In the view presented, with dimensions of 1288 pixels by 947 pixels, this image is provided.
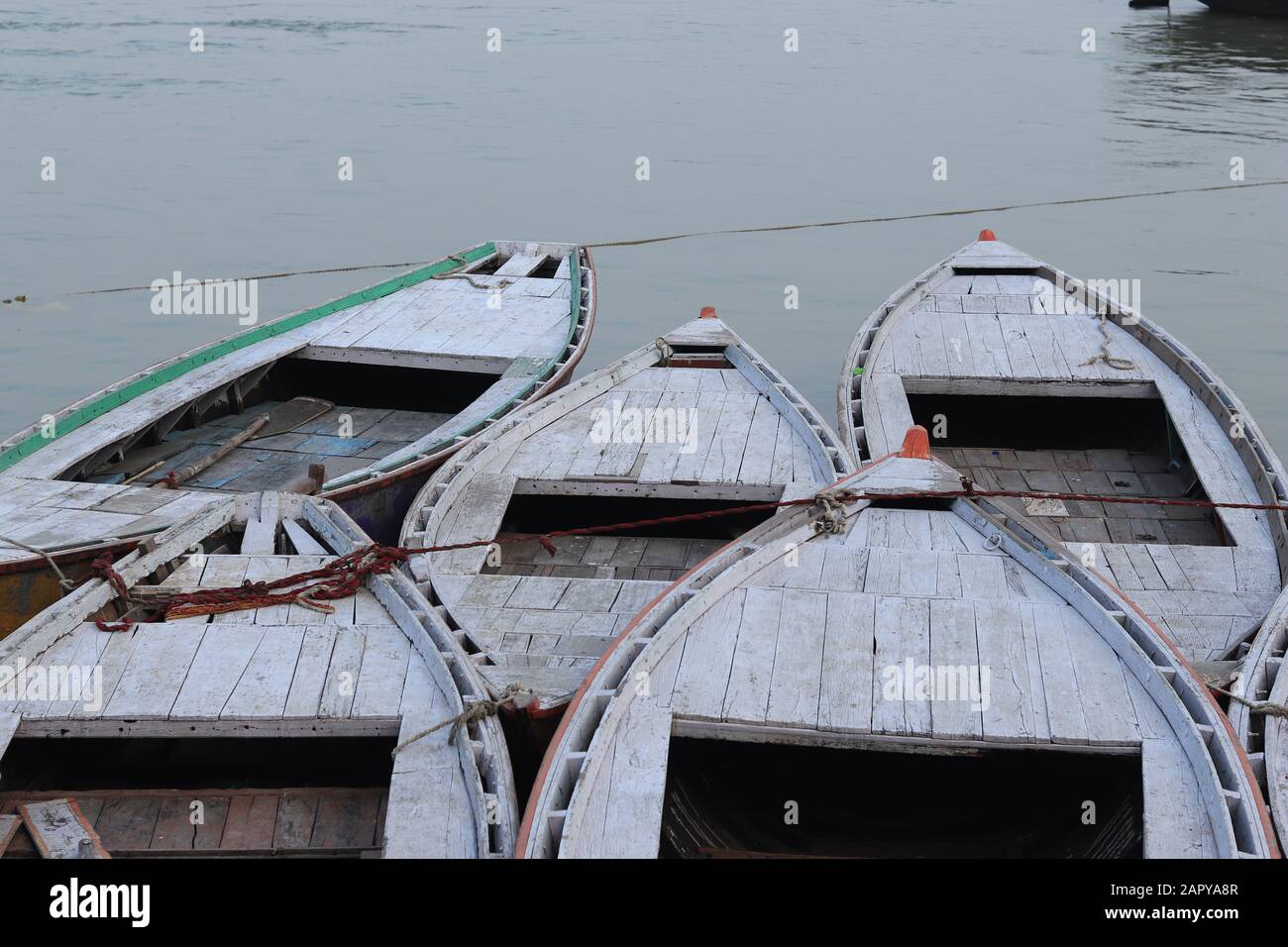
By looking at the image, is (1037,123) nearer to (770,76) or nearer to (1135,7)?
(770,76)

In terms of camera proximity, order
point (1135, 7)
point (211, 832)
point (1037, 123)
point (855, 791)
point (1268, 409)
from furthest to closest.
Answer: point (1135, 7) → point (1037, 123) → point (1268, 409) → point (855, 791) → point (211, 832)

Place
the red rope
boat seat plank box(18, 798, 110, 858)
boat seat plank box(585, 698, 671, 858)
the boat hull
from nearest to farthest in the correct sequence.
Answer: boat seat plank box(585, 698, 671, 858) < boat seat plank box(18, 798, 110, 858) < the red rope < the boat hull

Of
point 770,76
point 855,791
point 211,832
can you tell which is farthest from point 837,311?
point 770,76

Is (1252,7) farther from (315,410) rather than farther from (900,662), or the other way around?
(900,662)

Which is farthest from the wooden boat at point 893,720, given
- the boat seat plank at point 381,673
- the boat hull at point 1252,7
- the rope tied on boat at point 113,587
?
the boat hull at point 1252,7

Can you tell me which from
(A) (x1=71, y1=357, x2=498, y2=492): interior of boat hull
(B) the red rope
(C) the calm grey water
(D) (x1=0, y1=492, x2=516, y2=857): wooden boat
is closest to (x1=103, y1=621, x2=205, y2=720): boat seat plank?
(D) (x1=0, y1=492, x2=516, y2=857): wooden boat

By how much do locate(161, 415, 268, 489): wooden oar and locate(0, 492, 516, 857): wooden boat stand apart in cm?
217

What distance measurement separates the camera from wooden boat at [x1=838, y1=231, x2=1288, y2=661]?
830 centimetres

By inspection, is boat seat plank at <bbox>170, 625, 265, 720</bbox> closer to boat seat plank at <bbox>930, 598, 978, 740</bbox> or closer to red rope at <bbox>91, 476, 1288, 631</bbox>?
red rope at <bbox>91, 476, 1288, 631</bbox>

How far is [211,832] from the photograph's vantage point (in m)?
6.29

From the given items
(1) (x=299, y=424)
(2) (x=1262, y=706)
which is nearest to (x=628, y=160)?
(1) (x=299, y=424)

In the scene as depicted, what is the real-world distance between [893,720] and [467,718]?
196 cm

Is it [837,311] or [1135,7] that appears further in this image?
[1135,7]
